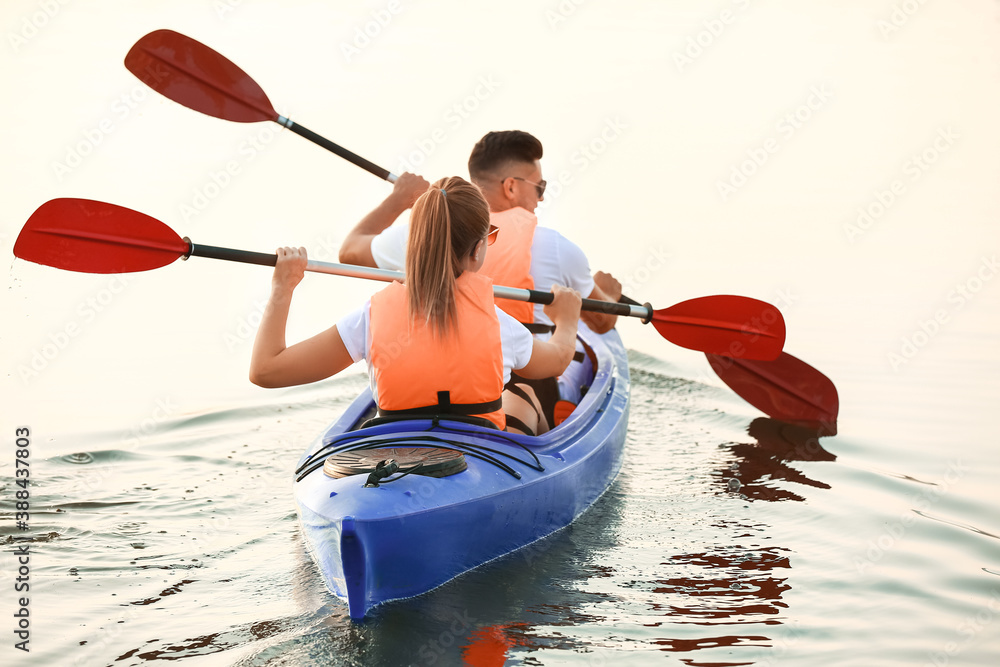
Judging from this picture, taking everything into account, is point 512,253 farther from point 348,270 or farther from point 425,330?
point 425,330

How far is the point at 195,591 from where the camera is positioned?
3.16 m

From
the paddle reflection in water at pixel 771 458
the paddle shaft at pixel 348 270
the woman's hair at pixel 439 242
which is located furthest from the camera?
the paddle reflection in water at pixel 771 458

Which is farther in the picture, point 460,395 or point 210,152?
point 210,152

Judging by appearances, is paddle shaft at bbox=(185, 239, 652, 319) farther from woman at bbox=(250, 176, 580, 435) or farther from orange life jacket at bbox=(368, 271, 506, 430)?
orange life jacket at bbox=(368, 271, 506, 430)

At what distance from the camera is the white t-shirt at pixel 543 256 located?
4102mm

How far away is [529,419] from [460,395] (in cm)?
81

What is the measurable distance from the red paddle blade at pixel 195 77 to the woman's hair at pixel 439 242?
250 cm

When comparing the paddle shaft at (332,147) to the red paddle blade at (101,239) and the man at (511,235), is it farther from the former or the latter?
the red paddle blade at (101,239)

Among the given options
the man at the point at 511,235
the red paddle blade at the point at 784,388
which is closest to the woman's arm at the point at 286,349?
the man at the point at 511,235

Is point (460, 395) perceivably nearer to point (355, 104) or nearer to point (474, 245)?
point (474, 245)

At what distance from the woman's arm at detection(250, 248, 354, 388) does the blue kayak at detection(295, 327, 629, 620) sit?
11.8 inches

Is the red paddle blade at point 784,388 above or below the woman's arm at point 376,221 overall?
below

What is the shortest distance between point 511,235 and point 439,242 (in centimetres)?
121

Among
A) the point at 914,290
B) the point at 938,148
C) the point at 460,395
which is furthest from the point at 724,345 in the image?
the point at 938,148
